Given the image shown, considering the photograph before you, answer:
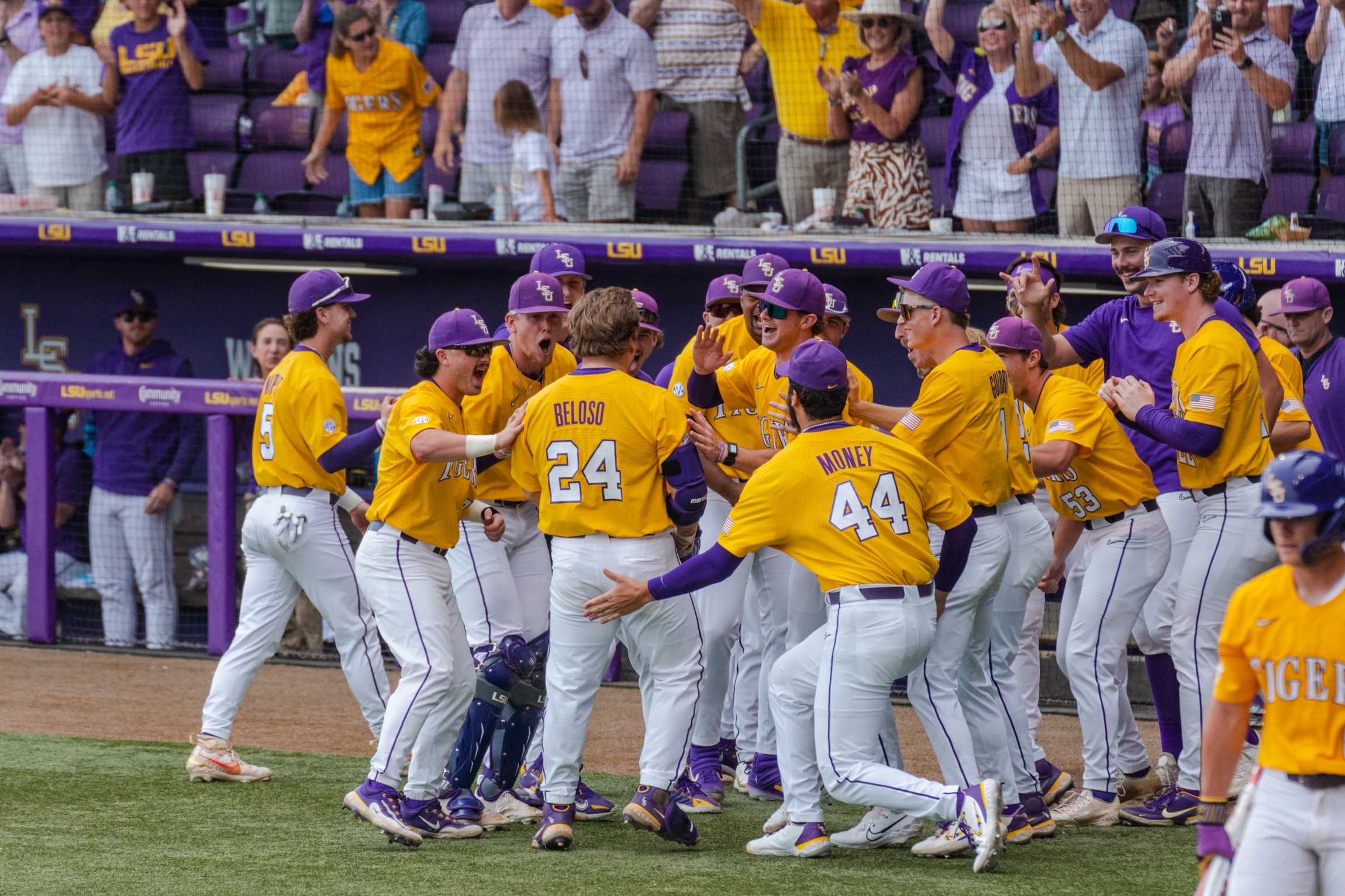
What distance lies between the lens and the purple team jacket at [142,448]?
8844 mm

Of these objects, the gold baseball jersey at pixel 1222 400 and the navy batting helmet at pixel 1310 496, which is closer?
the navy batting helmet at pixel 1310 496

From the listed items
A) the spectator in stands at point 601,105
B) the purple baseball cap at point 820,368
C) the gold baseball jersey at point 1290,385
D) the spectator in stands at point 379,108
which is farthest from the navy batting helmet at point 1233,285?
the spectator in stands at point 379,108

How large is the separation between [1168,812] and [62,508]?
20.2 feet

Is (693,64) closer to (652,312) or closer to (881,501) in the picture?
(652,312)

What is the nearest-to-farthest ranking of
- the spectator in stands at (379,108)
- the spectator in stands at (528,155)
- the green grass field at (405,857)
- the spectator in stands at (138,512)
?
the green grass field at (405,857)
the spectator in stands at (138,512)
the spectator in stands at (528,155)
the spectator in stands at (379,108)

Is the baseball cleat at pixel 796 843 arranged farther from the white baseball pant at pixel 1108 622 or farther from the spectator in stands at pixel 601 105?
the spectator in stands at pixel 601 105

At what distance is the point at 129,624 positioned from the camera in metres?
→ 9.02

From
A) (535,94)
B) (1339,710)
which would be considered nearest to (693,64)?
(535,94)

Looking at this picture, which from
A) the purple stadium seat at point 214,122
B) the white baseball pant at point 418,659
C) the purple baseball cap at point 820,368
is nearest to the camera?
the purple baseball cap at point 820,368

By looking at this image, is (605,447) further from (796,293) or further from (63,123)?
(63,123)

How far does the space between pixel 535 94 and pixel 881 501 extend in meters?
5.43

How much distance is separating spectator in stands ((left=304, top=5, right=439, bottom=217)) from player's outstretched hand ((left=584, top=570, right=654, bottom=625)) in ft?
17.7

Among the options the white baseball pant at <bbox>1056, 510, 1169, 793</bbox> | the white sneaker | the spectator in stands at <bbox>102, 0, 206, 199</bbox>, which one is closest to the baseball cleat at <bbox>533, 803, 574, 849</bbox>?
the white sneaker

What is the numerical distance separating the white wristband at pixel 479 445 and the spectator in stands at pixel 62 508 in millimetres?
4800
